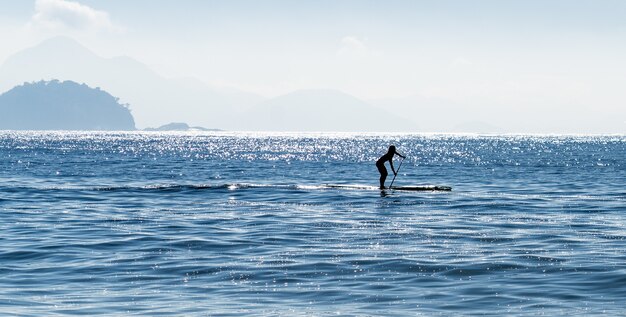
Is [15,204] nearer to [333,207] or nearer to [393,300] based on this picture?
[333,207]

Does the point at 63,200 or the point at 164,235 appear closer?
the point at 164,235

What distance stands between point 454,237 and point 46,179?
124 ft

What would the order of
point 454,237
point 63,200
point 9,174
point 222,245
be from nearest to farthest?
1. point 222,245
2. point 454,237
3. point 63,200
4. point 9,174

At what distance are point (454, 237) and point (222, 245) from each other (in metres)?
6.17

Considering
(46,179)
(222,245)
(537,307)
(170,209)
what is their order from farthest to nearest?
(46,179)
(170,209)
(222,245)
(537,307)

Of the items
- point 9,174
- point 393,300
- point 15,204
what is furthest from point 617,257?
point 9,174

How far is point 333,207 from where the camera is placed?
31.1 m

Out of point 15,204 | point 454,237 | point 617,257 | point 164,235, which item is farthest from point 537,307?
point 15,204

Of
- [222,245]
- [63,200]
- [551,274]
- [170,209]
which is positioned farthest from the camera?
[63,200]

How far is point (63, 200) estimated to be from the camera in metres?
35.1

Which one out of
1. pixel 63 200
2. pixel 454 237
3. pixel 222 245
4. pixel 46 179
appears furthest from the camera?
pixel 46 179

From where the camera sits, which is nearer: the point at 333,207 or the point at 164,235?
the point at 164,235

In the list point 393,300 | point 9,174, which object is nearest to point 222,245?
point 393,300

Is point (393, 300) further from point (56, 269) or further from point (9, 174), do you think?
point (9, 174)
